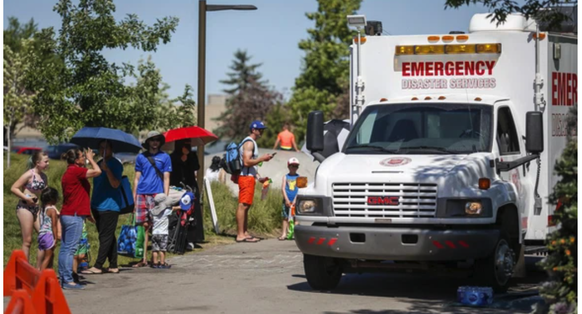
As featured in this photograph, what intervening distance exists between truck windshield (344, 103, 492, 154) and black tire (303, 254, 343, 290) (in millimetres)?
1239

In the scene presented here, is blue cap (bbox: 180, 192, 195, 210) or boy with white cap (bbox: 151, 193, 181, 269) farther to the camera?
blue cap (bbox: 180, 192, 195, 210)

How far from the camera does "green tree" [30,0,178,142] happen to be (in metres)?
19.0

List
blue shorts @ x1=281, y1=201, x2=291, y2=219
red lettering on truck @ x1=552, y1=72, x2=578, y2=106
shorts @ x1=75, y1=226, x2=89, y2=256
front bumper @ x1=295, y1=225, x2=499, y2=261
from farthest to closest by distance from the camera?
blue shorts @ x1=281, y1=201, x2=291, y2=219 < shorts @ x1=75, y1=226, x2=89, y2=256 < red lettering on truck @ x1=552, y1=72, x2=578, y2=106 < front bumper @ x1=295, y1=225, x2=499, y2=261

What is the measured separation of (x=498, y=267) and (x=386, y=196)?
1.41m

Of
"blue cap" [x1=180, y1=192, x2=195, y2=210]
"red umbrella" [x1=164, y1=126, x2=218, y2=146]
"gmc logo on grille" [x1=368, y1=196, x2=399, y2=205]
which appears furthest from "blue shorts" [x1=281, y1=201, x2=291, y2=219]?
"gmc logo on grille" [x1=368, y1=196, x2=399, y2=205]

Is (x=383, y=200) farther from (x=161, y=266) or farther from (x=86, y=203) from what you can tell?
(x=161, y=266)

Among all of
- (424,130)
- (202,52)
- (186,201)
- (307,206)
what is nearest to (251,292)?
(307,206)

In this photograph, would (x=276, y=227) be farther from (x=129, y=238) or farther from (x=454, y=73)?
(x=454, y=73)

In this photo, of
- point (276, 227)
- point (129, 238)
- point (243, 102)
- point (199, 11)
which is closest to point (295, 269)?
point (129, 238)

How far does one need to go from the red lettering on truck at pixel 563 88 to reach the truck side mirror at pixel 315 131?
2.66m

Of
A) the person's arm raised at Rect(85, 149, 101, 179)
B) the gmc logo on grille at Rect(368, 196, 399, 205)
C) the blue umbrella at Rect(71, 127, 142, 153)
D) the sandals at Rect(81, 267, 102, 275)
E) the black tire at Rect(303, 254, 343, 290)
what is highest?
the blue umbrella at Rect(71, 127, 142, 153)

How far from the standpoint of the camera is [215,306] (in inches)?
416

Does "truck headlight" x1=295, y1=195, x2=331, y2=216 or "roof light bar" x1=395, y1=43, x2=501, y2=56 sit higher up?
"roof light bar" x1=395, y1=43, x2=501, y2=56

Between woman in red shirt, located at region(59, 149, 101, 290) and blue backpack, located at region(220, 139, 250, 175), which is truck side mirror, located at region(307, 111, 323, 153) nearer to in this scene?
woman in red shirt, located at region(59, 149, 101, 290)
